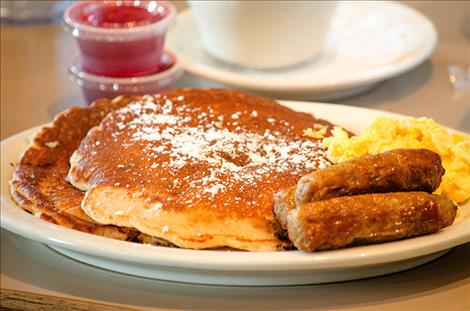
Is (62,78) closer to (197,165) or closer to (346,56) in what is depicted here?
(346,56)

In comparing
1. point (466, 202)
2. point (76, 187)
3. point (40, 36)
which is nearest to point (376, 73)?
point (466, 202)

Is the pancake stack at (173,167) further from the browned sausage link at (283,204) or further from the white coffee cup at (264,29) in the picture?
the white coffee cup at (264,29)

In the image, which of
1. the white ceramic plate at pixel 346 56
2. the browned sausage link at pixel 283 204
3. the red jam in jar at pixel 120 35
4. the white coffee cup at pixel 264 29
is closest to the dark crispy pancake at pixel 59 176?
the browned sausage link at pixel 283 204

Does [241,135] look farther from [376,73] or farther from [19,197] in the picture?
[376,73]

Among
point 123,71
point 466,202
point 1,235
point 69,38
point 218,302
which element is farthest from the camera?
point 69,38

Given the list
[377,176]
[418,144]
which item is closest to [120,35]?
[418,144]

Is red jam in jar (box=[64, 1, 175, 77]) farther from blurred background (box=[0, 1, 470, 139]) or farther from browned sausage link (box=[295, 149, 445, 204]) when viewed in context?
browned sausage link (box=[295, 149, 445, 204])

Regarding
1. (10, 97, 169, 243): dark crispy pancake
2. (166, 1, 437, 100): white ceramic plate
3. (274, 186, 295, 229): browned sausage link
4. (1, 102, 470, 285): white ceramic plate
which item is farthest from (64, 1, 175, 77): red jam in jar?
(274, 186, 295, 229): browned sausage link
